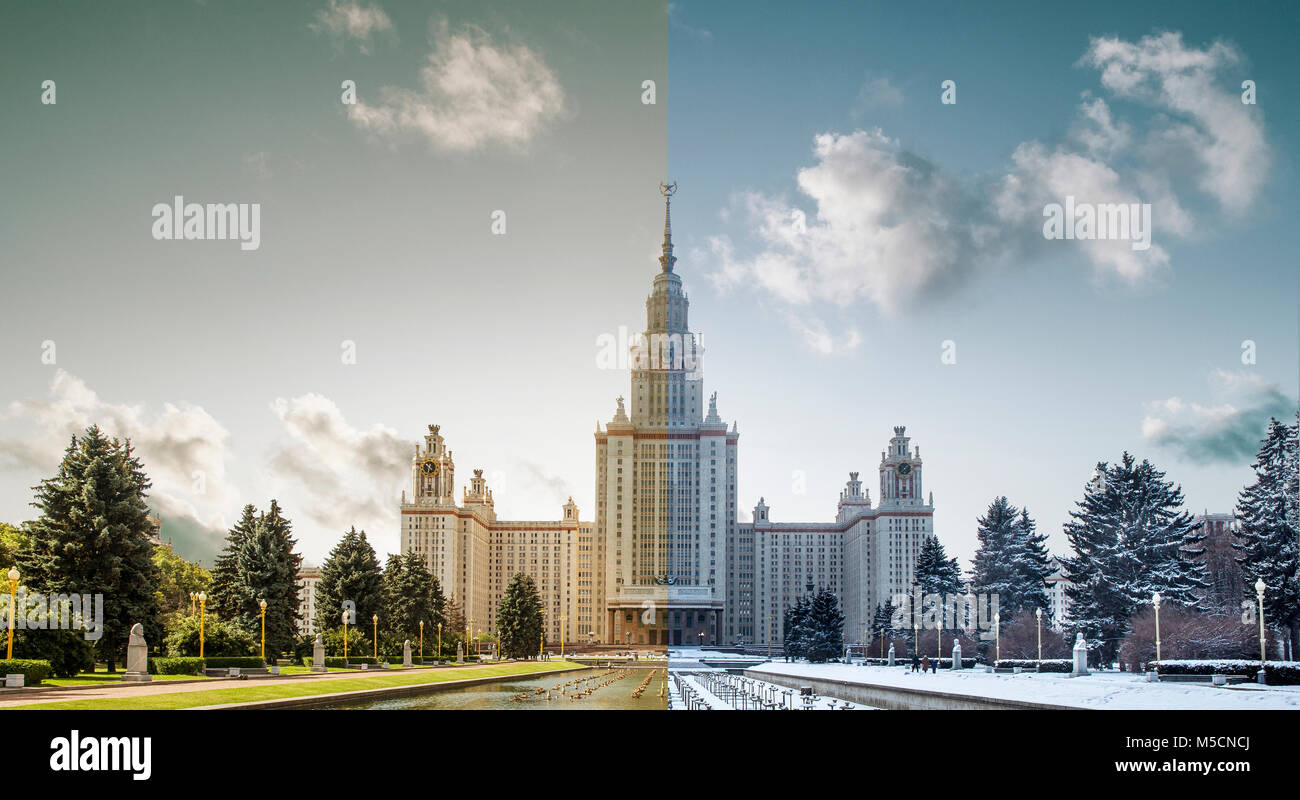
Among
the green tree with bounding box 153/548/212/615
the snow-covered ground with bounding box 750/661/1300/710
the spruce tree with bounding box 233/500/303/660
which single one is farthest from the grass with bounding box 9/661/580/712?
the green tree with bounding box 153/548/212/615

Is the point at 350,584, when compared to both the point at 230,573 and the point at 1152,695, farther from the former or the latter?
the point at 1152,695

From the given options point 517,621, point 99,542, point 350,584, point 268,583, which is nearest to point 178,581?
point 350,584

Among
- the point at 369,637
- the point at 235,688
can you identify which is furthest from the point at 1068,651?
the point at 235,688

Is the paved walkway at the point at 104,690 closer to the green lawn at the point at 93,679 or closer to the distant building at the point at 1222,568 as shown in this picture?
the green lawn at the point at 93,679

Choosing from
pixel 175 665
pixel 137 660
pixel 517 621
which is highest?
pixel 137 660

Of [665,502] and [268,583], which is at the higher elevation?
[665,502]

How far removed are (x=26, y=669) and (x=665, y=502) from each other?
14515 cm

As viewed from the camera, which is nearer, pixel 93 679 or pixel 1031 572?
pixel 93 679

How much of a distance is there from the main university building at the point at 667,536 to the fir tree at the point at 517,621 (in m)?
60.5

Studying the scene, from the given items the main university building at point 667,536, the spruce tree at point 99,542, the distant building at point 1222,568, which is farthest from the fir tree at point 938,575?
the main university building at point 667,536

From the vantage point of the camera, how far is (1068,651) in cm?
7331

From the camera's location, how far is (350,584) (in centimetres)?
7881
